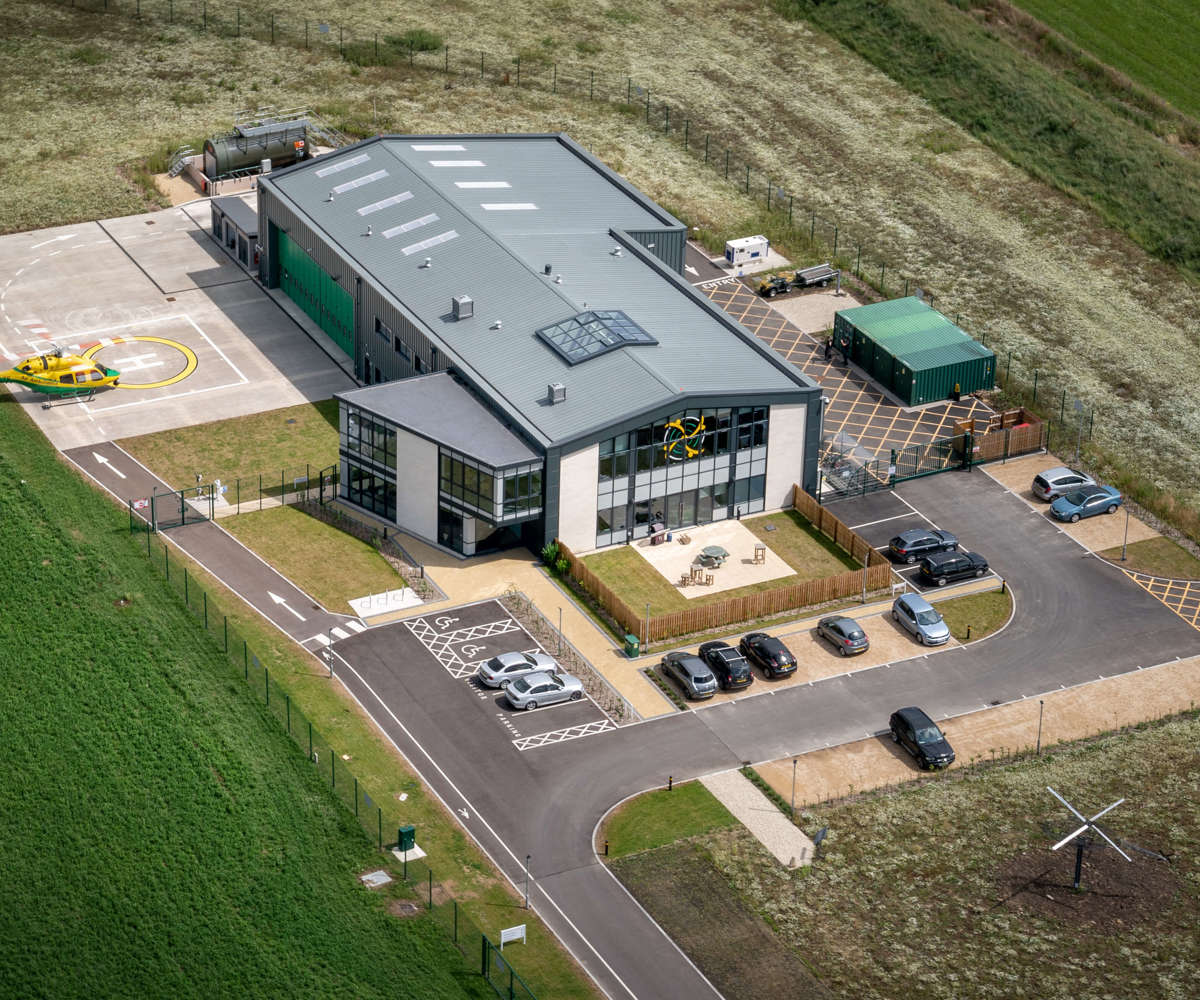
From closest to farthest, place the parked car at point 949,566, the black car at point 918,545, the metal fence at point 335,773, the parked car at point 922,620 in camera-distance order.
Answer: the metal fence at point 335,773 < the parked car at point 922,620 < the parked car at point 949,566 < the black car at point 918,545

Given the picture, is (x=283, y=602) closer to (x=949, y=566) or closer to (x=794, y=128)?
(x=949, y=566)

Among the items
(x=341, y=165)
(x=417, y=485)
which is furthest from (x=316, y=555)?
(x=341, y=165)

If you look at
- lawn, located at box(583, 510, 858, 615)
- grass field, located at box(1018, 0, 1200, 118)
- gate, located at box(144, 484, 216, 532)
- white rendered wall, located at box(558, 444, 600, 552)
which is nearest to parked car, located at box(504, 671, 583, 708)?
lawn, located at box(583, 510, 858, 615)

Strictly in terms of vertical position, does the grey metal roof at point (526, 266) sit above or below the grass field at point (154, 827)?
above

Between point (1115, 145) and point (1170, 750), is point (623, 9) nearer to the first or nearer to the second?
point (1115, 145)

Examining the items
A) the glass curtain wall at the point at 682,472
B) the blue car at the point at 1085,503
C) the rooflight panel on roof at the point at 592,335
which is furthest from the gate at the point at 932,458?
the rooflight panel on roof at the point at 592,335

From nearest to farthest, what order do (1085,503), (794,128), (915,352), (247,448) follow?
(1085,503) → (247,448) → (915,352) → (794,128)

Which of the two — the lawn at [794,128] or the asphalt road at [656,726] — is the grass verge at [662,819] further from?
the lawn at [794,128]
